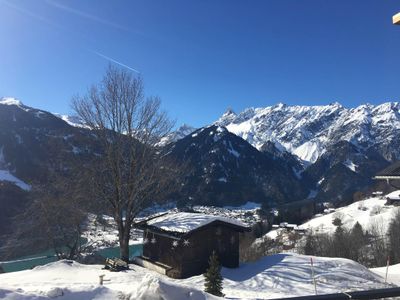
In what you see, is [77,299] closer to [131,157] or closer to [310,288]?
[310,288]

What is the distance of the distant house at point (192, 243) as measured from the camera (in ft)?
80.7

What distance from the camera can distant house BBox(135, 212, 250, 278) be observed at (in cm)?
2459

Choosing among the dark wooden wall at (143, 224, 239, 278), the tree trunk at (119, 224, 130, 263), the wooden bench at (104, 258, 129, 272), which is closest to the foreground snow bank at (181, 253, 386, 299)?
the dark wooden wall at (143, 224, 239, 278)

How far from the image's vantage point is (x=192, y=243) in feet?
81.5

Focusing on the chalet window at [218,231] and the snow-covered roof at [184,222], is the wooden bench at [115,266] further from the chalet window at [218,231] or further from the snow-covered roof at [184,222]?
the chalet window at [218,231]

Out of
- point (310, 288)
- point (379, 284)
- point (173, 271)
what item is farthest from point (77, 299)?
point (173, 271)

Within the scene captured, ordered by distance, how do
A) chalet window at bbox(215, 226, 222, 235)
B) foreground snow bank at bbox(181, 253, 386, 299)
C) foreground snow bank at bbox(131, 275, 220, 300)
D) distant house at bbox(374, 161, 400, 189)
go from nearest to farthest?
foreground snow bank at bbox(131, 275, 220, 300)
distant house at bbox(374, 161, 400, 189)
foreground snow bank at bbox(181, 253, 386, 299)
chalet window at bbox(215, 226, 222, 235)

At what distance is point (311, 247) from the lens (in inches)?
2697

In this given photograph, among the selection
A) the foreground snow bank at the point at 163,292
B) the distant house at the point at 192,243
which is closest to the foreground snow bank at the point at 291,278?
the distant house at the point at 192,243

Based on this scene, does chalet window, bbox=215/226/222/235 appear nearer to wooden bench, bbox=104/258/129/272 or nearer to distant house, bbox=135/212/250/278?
distant house, bbox=135/212/250/278

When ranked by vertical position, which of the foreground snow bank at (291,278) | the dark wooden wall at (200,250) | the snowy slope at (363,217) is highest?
the snowy slope at (363,217)

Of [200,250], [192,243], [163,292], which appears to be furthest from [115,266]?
[163,292]

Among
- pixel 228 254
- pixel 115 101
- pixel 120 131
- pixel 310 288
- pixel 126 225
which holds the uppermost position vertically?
pixel 115 101

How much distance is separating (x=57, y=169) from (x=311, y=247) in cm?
4850
